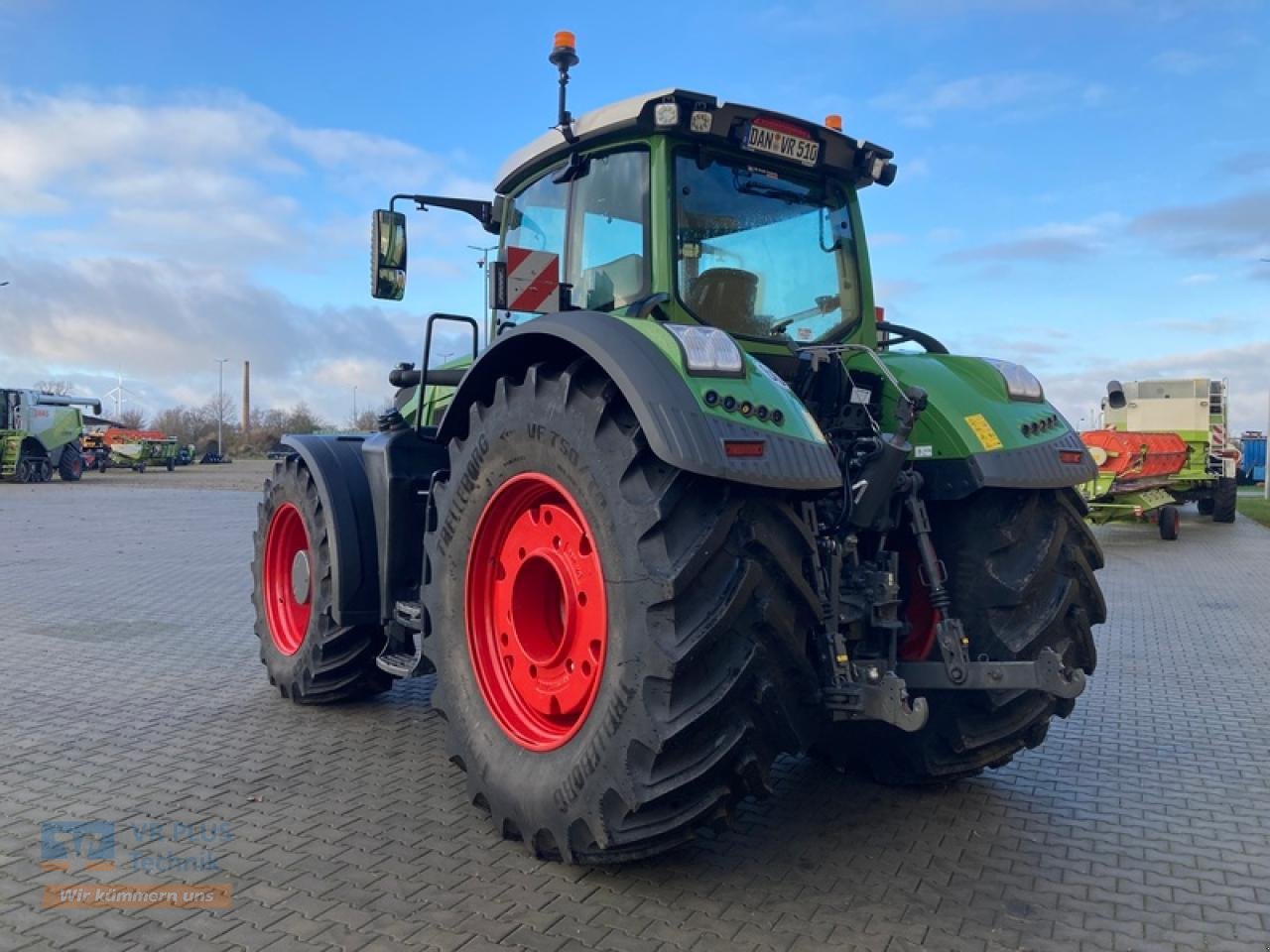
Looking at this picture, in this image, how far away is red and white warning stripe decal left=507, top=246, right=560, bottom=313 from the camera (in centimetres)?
420

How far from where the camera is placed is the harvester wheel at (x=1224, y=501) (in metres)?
Answer: 19.6

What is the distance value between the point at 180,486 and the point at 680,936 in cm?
2971

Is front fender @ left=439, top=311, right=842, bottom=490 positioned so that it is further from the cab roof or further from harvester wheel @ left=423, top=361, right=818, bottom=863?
the cab roof

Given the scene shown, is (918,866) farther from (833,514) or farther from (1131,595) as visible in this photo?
(1131,595)

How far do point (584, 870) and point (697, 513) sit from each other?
4.15ft

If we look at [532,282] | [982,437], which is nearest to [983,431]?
[982,437]

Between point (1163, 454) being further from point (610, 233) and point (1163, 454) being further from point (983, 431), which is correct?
point (610, 233)

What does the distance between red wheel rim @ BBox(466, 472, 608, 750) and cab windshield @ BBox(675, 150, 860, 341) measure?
1055mm

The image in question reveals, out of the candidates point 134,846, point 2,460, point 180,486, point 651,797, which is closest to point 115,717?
point 134,846

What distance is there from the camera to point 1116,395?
21750 mm

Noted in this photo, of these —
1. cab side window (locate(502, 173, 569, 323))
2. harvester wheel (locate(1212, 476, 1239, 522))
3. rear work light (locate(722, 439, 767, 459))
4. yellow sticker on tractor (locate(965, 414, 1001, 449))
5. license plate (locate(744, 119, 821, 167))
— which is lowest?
harvester wheel (locate(1212, 476, 1239, 522))

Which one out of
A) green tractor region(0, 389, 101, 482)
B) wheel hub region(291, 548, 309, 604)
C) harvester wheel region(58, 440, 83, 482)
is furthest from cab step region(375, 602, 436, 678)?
harvester wheel region(58, 440, 83, 482)

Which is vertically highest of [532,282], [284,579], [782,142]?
[782,142]

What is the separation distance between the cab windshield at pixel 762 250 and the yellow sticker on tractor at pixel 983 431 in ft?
2.77
